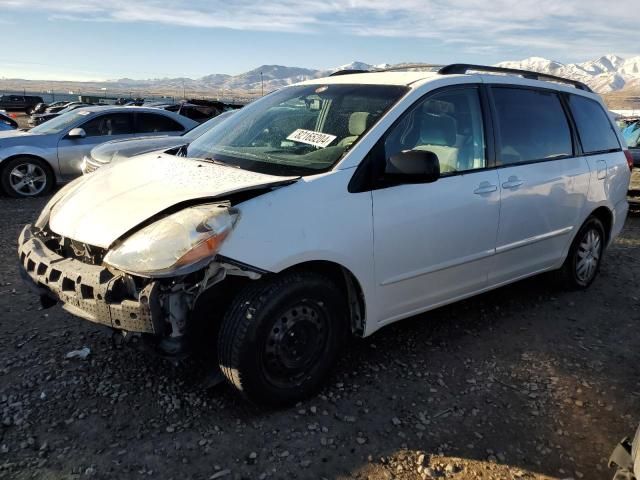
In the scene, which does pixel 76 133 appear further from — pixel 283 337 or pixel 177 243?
pixel 283 337

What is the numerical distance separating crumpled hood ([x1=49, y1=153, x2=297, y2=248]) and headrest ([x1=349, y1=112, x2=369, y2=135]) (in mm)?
586

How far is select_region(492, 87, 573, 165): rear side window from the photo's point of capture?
392 cm

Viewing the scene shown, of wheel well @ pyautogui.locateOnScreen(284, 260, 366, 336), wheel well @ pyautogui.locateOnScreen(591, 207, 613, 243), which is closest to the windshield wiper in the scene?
wheel well @ pyautogui.locateOnScreen(284, 260, 366, 336)

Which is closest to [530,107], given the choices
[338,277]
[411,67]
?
[411,67]

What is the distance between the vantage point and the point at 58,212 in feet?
10.6

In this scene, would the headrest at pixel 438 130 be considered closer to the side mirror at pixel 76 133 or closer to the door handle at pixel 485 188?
the door handle at pixel 485 188

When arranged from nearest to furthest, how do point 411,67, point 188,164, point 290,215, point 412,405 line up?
1. point 290,215
2. point 412,405
3. point 188,164
4. point 411,67

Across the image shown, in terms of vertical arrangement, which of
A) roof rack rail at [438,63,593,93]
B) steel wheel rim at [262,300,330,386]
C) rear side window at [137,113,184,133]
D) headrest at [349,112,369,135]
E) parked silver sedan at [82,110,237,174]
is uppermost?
roof rack rail at [438,63,593,93]

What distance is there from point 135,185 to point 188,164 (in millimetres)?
387

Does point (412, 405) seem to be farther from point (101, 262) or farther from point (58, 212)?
point (58, 212)

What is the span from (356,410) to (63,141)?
8215 mm

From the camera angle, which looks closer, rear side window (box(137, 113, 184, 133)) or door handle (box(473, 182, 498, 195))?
door handle (box(473, 182, 498, 195))

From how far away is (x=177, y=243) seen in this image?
2.52 meters

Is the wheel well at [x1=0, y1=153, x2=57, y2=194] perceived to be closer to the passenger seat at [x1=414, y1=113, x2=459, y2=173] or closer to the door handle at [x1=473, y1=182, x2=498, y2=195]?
the passenger seat at [x1=414, y1=113, x2=459, y2=173]
